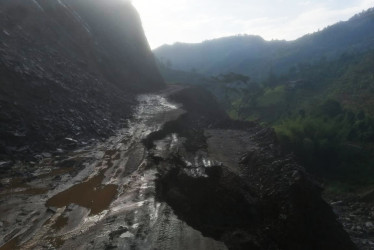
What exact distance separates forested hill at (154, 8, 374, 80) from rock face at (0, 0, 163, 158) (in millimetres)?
77342

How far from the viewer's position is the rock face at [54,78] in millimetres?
13820

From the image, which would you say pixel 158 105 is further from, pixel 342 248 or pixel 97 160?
pixel 342 248

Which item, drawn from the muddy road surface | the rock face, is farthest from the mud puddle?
the rock face

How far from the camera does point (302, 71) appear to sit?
88750mm

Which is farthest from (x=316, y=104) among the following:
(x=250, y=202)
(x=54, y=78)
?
(x=250, y=202)

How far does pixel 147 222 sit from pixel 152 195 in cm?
166

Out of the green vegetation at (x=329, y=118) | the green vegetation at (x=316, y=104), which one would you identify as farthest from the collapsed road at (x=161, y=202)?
the green vegetation at (x=316, y=104)

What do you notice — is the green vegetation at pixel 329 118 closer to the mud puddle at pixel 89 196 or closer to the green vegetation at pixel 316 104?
the green vegetation at pixel 316 104

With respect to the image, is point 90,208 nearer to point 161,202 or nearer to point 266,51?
point 161,202

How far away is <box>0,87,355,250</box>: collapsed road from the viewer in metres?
7.14

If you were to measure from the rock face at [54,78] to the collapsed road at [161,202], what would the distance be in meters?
1.42

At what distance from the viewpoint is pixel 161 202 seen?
347 inches

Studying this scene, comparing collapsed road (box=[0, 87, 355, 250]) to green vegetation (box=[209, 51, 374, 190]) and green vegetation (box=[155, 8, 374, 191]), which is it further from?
green vegetation (box=[155, 8, 374, 191])

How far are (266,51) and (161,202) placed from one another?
176 m
